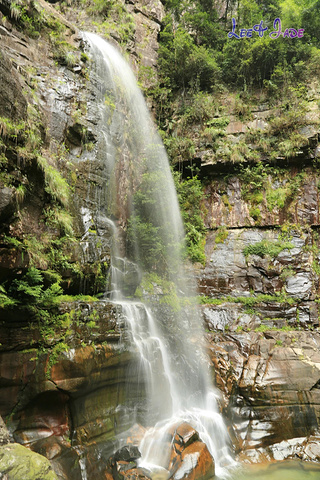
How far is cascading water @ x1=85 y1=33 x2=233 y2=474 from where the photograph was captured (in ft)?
25.6

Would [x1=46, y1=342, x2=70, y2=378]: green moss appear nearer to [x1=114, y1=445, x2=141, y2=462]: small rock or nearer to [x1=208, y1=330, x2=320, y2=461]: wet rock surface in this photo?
[x1=114, y1=445, x2=141, y2=462]: small rock

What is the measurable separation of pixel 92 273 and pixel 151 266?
428 centimetres

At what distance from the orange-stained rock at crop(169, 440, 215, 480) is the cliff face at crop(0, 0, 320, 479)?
5.00ft

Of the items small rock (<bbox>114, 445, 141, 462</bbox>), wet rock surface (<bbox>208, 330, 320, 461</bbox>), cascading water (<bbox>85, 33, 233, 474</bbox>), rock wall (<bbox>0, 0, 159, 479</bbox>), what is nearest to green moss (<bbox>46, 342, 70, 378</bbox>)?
rock wall (<bbox>0, 0, 159, 479</bbox>)

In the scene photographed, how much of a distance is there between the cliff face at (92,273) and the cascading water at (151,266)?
56 centimetres

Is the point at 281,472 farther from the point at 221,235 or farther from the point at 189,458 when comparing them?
the point at 221,235

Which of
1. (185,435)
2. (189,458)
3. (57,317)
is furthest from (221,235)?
(189,458)

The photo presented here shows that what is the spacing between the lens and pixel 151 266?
40.8 ft

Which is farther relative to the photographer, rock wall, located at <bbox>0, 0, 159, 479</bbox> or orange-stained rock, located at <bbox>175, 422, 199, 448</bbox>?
orange-stained rock, located at <bbox>175, 422, 199, 448</bbox>

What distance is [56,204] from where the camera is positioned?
7785 millimetres

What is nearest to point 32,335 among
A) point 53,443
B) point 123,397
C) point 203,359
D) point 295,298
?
point 53,443

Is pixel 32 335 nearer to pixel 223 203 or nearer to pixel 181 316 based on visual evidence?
pixel 181 316

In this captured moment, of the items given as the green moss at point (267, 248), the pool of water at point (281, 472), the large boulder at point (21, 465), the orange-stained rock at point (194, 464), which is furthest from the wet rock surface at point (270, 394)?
the large boulder at point (21, 465)

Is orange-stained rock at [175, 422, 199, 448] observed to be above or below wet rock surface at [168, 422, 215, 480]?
above
